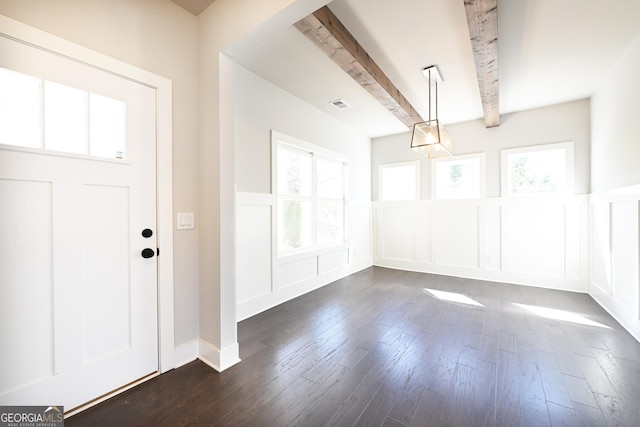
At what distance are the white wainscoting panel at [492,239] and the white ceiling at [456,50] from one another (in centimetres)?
165

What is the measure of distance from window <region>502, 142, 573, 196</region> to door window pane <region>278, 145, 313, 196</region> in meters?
3.21

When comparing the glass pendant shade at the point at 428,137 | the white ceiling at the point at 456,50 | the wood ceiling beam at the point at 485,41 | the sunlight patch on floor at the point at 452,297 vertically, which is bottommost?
the sunlight patch on floor at the point at 452,297

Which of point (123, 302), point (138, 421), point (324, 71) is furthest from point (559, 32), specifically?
point (138, 421)

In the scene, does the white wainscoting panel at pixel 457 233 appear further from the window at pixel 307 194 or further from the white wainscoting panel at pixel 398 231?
the window at pixel 307 194

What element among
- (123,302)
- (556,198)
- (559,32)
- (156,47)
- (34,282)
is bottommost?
(123,302)

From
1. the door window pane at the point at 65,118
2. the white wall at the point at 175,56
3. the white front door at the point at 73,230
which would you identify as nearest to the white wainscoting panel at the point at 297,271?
the white wall at the point at 175,56

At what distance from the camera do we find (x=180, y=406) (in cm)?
157

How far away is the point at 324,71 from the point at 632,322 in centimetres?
394

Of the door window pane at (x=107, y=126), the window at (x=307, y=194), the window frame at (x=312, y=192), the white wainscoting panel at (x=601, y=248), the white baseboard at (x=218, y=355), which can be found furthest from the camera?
the window at (x=307, y=194)

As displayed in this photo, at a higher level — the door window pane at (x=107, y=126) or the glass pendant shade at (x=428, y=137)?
the glass pendant shade at (x=428, y=137)

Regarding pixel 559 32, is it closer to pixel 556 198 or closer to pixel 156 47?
pixel 556 198

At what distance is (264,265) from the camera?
3135 mm

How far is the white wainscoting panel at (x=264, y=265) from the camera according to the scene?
9.46 ft

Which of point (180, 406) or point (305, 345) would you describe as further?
point (305, 345)
